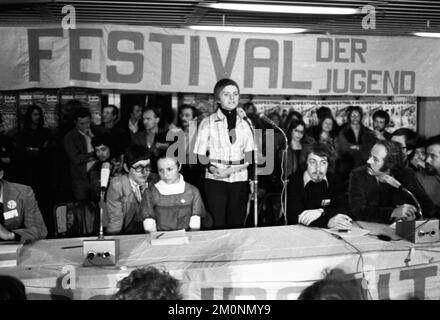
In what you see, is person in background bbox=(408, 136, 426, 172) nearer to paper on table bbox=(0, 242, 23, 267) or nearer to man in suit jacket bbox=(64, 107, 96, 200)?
man in suit jacket bbox=(64, 107, 96, 200)

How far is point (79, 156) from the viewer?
14.7ft

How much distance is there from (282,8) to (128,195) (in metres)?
1.82

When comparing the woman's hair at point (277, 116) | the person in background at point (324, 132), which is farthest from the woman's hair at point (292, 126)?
the woman's hair at point (277, 116)

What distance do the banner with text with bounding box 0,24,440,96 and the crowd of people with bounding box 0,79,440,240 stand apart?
0.42 metres

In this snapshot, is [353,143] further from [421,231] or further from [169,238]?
[169,238]

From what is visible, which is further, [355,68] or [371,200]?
[355,68]

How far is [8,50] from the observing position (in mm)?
4195

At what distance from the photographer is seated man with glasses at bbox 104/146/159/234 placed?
3.13m

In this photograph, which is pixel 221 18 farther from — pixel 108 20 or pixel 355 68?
pixel 355 68

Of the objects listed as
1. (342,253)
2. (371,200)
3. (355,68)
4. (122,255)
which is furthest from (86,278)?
(355,68)

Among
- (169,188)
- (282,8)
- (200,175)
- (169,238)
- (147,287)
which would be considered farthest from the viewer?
(200,175)

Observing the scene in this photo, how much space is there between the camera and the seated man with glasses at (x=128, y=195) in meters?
3.13

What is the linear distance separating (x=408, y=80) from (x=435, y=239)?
9.29ft

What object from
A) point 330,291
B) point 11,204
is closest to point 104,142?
point 11,204
